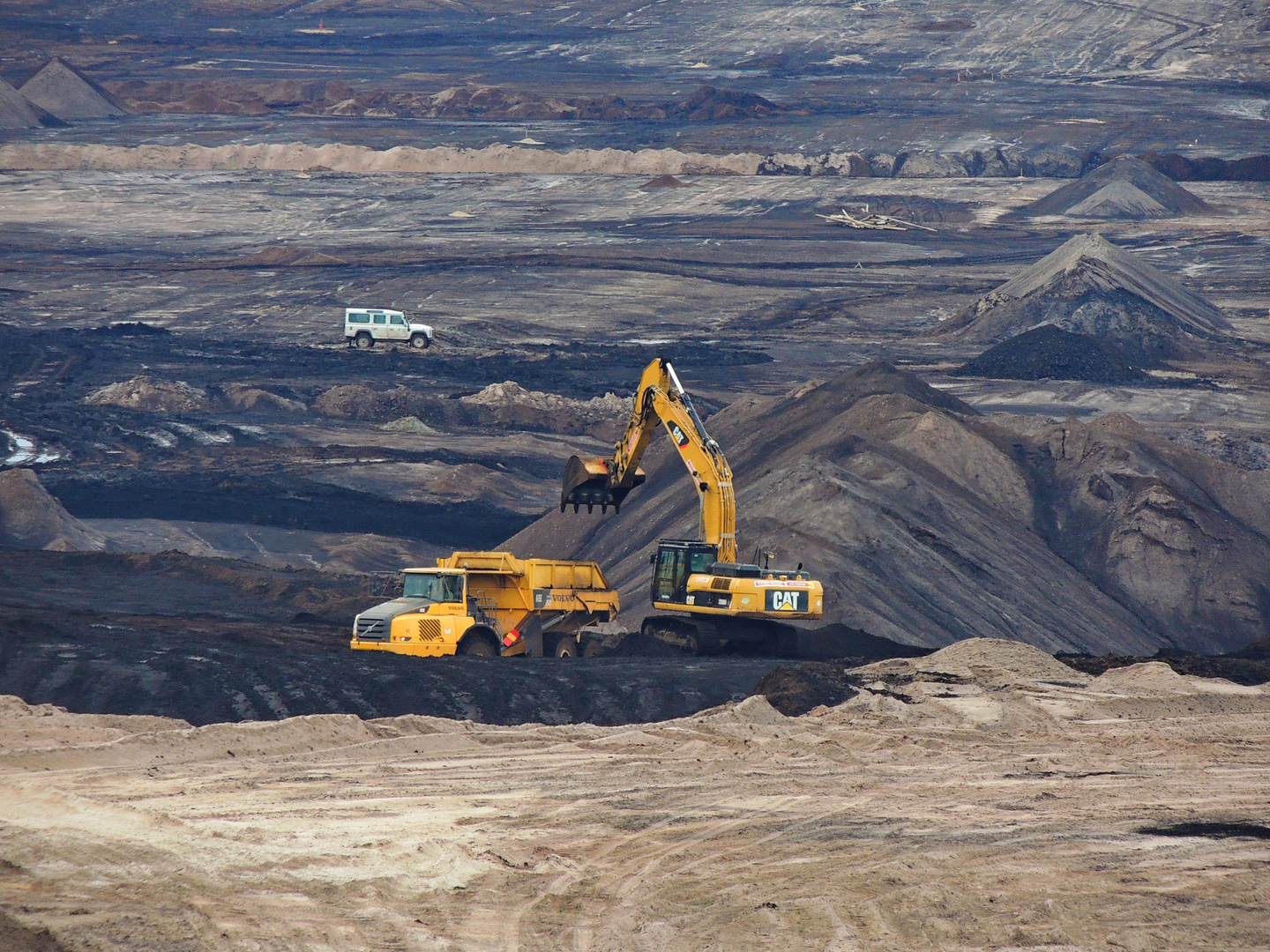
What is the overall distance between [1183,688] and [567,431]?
22.2 meters

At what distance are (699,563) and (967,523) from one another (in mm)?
5980

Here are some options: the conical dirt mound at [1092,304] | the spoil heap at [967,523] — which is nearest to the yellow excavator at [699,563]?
the spoil heap at [967,523]

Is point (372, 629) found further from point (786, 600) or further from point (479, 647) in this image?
point (786, 600)

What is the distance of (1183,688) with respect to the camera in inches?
561

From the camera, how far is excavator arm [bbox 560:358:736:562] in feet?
55.6

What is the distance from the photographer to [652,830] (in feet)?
31.1

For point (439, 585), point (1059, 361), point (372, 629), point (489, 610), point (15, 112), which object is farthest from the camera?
point (15, 112)

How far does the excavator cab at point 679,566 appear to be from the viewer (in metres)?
16.9

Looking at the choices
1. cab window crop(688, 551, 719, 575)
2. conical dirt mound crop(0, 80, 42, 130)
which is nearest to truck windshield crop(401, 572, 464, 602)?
cab window crop(688, 551, 719, 575)

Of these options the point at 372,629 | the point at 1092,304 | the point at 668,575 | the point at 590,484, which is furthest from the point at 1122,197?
the point at 372,629

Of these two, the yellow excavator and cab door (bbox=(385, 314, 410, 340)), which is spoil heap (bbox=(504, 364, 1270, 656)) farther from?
cab door (bbox=(385, 314, 410, 340))

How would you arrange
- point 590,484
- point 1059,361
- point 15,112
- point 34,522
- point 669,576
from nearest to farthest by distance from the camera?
point 669,576
point 590,484
point 34,522
point 1059,361
point 15,112

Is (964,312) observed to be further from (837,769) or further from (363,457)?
(837,769)

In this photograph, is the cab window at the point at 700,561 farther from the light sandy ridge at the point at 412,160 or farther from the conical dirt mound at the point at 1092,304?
the light sandy ridge at the point at 412,160
